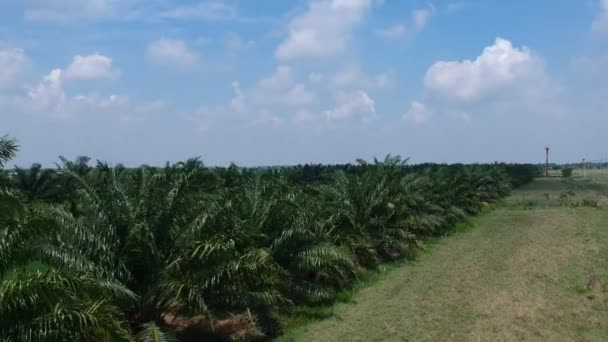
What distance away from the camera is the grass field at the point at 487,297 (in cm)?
1013

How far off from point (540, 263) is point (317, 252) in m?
7.33

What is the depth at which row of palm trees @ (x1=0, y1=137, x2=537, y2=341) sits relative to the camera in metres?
6.07

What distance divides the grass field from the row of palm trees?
958 millimetres

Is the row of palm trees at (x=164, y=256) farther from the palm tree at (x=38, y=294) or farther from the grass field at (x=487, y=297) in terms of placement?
the grass field at (x=487, y=297)

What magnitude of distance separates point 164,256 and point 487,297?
648 centimetres

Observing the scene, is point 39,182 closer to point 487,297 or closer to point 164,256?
point 164,256

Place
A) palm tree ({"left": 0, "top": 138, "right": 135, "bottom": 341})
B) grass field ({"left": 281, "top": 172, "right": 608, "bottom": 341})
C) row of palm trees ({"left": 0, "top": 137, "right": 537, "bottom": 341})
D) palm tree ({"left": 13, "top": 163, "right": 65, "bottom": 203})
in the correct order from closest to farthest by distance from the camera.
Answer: palm tree ({"left": 0, "top": 138, "right": 135, "bottom": 341}) → row of palm trees ({"left": 0, "top": 137, "right": 537, "bottom": 341}) → grass field ({"left": 281, "top": 172, "right": 608, "bottom": 341}) → palm tree ({"left": 13, "top": 163, "right": 65, "bottom": 203})

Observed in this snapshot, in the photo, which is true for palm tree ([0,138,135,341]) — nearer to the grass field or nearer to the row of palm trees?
the row of palm trees

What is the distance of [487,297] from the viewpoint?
12.6 m

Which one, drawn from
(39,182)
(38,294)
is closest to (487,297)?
(38,294)

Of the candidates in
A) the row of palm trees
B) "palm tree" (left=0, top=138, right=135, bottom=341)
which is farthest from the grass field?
"palm tree" (left=0, top=138, right=135, bottom=341)

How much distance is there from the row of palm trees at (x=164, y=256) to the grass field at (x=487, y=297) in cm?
96

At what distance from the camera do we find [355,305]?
40.7 feet

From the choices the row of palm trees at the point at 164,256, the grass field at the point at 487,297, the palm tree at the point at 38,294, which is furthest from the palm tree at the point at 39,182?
the palm tree at the point at 38,294
